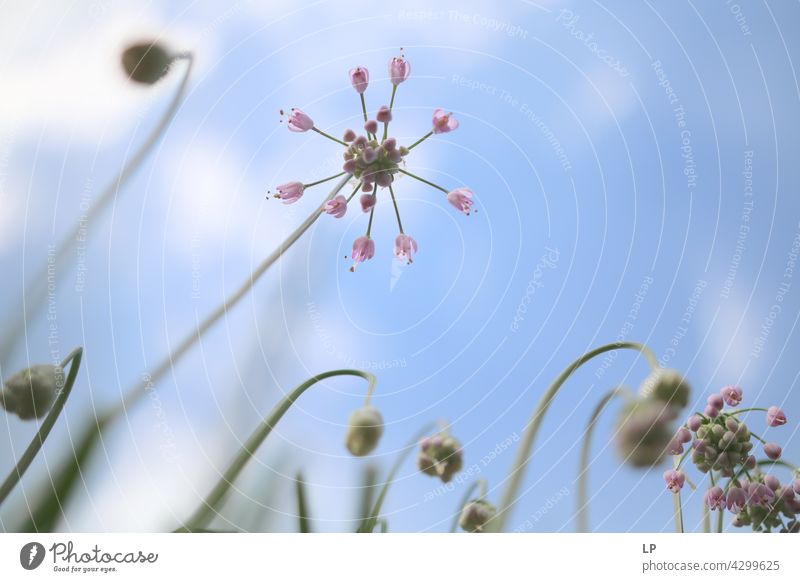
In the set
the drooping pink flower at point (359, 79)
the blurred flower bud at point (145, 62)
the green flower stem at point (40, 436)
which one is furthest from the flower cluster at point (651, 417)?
the blurred flower bud at point (145, 62)

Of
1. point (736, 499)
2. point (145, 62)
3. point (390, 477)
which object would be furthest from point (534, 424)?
point (145, 62)

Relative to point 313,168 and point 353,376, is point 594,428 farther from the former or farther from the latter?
point 313,168

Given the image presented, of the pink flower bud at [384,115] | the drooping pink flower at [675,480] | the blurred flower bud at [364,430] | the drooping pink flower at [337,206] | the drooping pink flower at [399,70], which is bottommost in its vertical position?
the drooping pink flower at [675,480]

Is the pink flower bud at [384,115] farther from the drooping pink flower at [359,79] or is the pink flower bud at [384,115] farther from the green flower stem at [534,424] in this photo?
the green flower stem at [534,424]

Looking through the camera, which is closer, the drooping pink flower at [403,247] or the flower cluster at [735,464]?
the flower cluster at [735,464]

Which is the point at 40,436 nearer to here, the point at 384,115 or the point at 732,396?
the point at 384,115
